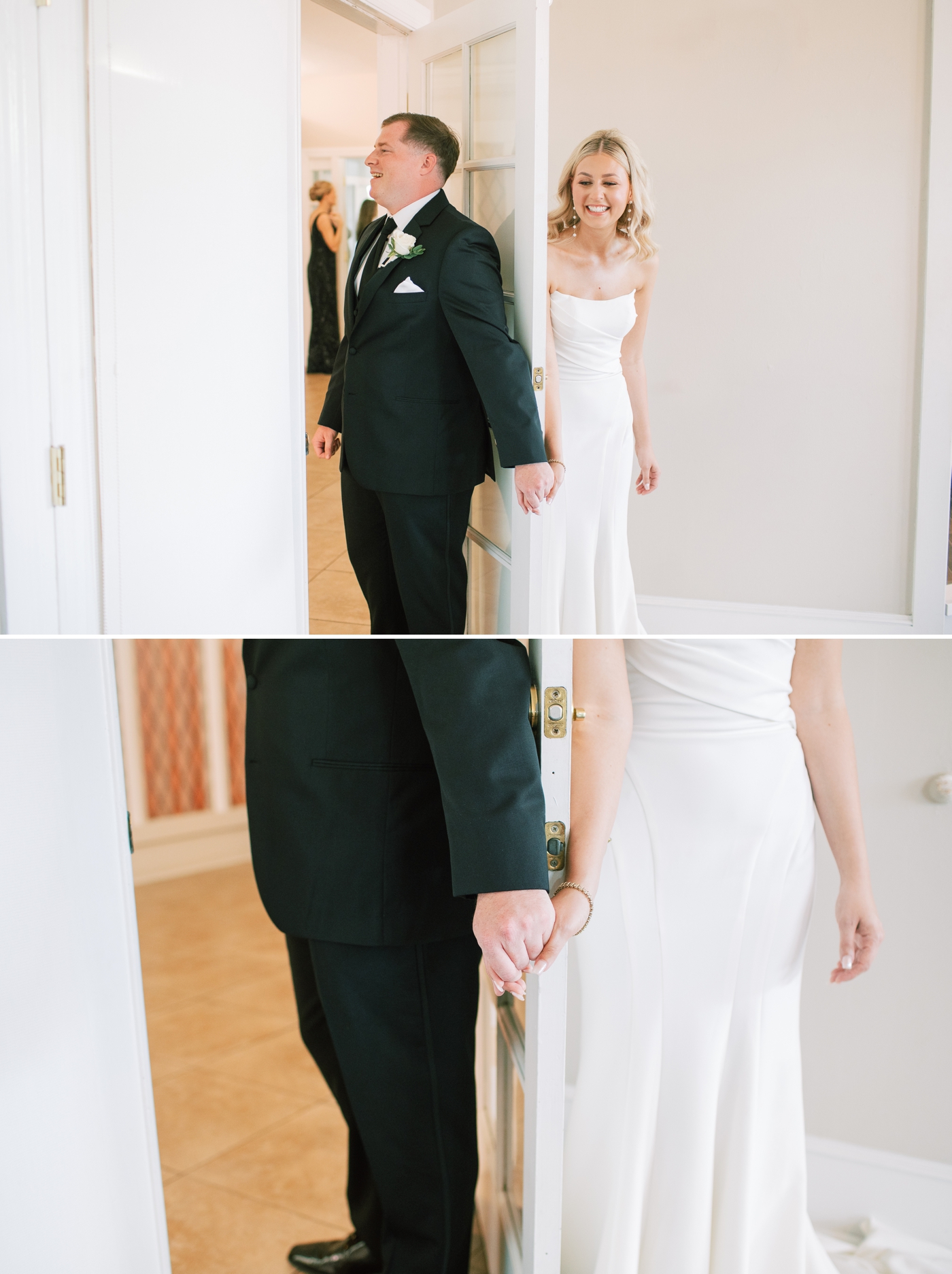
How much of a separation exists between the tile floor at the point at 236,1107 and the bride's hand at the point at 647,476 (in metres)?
1.39

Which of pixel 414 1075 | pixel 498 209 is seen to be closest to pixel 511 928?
pixel 414 1075

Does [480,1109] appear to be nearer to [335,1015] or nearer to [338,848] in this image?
[335,1015]

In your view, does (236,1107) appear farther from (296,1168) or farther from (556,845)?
(556,845)

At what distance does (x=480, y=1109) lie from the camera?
1735 mm

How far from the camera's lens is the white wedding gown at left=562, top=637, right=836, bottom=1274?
1.07 m

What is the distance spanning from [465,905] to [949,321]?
5.27 feet

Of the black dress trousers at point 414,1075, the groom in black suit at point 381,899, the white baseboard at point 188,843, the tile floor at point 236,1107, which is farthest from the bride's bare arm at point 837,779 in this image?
the white baseboard at point 188,843

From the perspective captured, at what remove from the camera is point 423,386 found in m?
1.67

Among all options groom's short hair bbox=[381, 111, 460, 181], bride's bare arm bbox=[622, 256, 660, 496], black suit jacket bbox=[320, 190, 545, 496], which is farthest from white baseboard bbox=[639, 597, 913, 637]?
groom's short hair bbox=[381, 111, 460, 181]

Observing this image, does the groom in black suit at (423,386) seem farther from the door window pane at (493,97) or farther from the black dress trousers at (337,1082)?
the black dress trousers at (337,1082)

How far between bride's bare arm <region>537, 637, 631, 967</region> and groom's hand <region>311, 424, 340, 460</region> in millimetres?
925

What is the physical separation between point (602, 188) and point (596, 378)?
1.16ft

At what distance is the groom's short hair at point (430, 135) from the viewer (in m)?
1.64

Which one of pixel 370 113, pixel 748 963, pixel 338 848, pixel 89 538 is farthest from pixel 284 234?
pixel 748 963
